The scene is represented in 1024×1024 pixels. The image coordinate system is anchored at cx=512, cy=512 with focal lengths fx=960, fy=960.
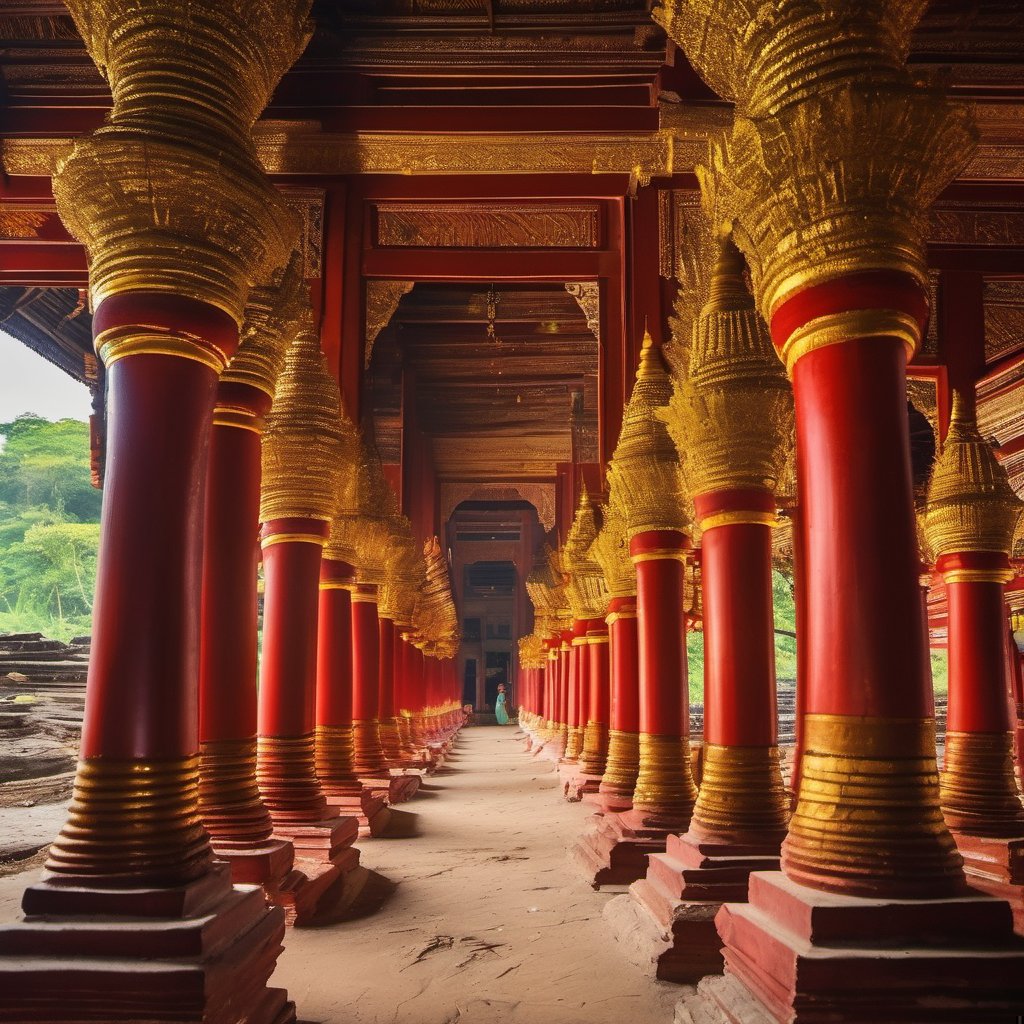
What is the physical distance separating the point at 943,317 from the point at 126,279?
22.8ft

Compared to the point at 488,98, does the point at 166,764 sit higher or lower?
lower

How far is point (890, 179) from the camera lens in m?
2.27

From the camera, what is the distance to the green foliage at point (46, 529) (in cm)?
2650

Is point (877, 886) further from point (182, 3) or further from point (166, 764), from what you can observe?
point (182, 3)

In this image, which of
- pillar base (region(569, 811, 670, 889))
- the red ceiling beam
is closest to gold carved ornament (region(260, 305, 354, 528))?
pillar base (region(569, 811, 670, 889))

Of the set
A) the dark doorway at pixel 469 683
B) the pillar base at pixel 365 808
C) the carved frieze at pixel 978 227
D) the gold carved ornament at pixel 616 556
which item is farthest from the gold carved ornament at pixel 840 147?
the dark doorway at pixel 469 683

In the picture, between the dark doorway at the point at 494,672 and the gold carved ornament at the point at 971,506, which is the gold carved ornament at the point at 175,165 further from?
the dark doorway at the point at 494,672

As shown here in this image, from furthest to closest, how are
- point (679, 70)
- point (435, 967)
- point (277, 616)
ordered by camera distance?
point (679, 70) → point (277, 616) → point (435, 967)

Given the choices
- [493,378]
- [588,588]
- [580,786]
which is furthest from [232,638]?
[493,378]

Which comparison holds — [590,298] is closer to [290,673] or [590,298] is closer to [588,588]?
[588,588]

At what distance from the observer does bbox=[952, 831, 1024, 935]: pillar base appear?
3.69m

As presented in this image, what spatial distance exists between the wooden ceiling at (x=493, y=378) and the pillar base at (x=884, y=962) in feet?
34.2

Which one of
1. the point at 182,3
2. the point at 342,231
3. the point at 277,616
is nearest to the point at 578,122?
the point at 342,231

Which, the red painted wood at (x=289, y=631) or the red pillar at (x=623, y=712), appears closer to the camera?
the red painted wood at (x=289, y=631)
